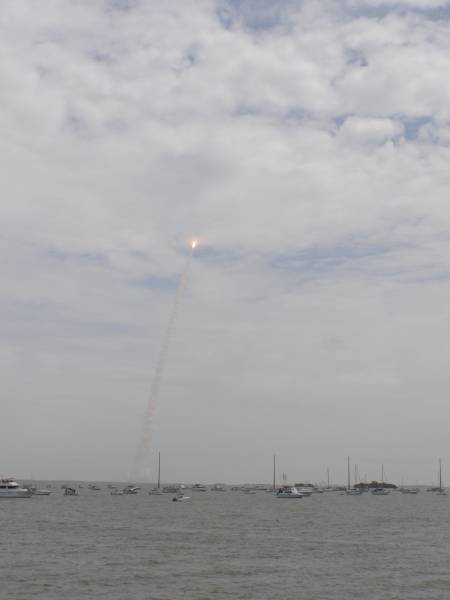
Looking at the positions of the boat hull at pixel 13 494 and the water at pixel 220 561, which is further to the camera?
the boat hull at pixel 13 494

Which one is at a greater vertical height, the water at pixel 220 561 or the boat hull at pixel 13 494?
the boat hull at pixel 13 494

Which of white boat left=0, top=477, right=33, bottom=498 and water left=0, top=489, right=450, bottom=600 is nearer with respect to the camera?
water left=0, top=489, right=450, bottom=600

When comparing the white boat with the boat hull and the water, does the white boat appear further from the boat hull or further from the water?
the water

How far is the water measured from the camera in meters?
49.1

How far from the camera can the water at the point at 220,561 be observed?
49125 mm

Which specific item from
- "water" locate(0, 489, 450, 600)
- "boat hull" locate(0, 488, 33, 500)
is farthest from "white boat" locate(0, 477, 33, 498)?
"water" locate(0, 489, 450, 600)

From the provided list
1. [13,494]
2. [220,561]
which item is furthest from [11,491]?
[220,561]

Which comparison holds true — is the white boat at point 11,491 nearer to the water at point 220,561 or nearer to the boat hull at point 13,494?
the boat hull at point 13,494

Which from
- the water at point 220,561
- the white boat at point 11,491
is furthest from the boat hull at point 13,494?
the water at point 220,561

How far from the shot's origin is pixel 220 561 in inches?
2445

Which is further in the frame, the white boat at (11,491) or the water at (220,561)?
the white boat at (11,491)

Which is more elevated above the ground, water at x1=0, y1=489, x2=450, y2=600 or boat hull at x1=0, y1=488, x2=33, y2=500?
boat hull at x1=0, y1=488, x2=33, y2=500

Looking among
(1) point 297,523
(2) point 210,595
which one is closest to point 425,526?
(1) point 297,523

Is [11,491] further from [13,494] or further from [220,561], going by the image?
[220,561]
